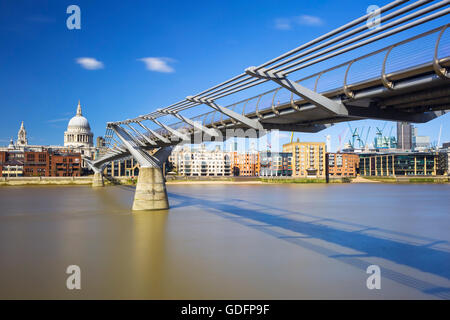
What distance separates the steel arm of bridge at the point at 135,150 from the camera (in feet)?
84.8

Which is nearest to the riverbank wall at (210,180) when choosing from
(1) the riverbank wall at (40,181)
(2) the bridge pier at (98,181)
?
(1) the riverbank wall at (40,181)

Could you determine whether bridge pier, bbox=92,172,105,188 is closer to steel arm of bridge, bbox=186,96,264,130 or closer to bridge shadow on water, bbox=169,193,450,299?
bridge shadow on water, bbox=169,193,450,299

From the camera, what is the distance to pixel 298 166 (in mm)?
125438

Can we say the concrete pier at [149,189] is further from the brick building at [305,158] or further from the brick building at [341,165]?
the brick building at [341,165]

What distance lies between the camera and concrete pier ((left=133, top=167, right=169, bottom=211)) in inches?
1001

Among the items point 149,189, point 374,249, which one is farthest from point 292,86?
point 149,189

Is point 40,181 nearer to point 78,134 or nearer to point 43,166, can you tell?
point 43,166

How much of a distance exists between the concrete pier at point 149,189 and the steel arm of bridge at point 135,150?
0.44m

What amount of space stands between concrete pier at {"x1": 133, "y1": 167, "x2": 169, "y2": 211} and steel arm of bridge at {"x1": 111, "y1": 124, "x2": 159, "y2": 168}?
442mm

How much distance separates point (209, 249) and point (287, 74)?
8.35m

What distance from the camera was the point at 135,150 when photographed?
26547 millimetres

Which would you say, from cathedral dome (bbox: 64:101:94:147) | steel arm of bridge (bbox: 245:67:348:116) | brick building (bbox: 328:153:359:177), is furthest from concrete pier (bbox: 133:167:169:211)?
cathedral dome (bbox: 64:101:94:147)

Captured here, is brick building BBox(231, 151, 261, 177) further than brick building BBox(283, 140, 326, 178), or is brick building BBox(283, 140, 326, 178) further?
brick building BBox(231, 151, 261, 177)

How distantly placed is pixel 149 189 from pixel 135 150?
3085mm
